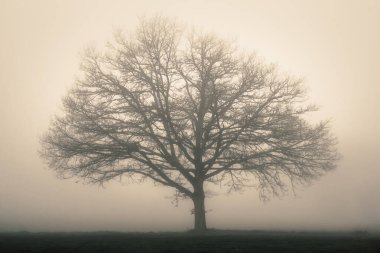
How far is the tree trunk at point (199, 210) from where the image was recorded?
29.8 m

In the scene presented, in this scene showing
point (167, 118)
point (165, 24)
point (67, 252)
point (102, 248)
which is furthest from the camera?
point (165, 24)

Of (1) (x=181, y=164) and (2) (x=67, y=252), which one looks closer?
(2) (x=67, y=252)

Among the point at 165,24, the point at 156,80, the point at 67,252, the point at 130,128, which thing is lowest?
the point at 67,252

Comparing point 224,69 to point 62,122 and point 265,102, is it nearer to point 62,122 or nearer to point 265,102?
point 265,102

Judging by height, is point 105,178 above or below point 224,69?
below

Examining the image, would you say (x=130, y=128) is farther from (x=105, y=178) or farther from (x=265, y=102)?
(x=265, y=102)

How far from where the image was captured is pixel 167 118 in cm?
2925

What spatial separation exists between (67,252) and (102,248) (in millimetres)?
1445

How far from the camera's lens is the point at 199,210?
30125 millimetres

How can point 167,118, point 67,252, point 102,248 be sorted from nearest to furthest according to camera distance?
point 67,252
point 102,248
point 167,118

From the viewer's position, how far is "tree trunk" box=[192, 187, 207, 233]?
97.9 ft

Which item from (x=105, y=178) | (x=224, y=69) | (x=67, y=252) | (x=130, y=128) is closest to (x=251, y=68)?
(x=224, y=69)

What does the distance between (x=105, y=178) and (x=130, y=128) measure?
324 centimetres

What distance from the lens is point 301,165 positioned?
29.9m
